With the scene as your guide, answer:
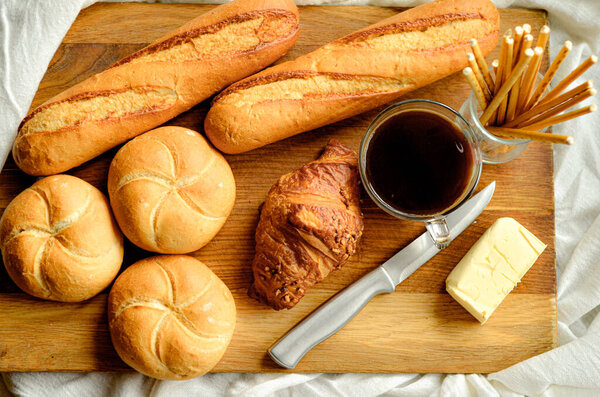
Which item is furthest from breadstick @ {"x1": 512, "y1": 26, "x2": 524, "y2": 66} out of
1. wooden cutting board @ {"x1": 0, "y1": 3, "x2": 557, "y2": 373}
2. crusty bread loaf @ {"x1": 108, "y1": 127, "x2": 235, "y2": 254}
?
crusty bread loaf @ {"x1": 108, "y1": 127, "x2": 235, "y2": 254}

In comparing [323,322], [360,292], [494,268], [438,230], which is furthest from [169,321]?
[494,268]

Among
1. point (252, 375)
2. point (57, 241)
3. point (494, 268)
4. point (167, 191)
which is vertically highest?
point (167, 191)

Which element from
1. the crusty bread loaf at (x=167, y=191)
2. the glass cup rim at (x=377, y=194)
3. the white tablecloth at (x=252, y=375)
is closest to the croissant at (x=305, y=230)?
the glass cup rim at (x=377, y=194)

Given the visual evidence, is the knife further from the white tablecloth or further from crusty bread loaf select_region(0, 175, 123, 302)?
crusty bread loaf select_region(0, 175, 123, 302)

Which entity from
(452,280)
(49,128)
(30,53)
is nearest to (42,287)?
(49,128)

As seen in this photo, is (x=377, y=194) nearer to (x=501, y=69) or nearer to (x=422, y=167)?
(x=422, y=167)

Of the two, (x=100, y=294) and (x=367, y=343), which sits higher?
(x=100, y=294)

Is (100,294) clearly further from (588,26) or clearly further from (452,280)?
(588,26)
